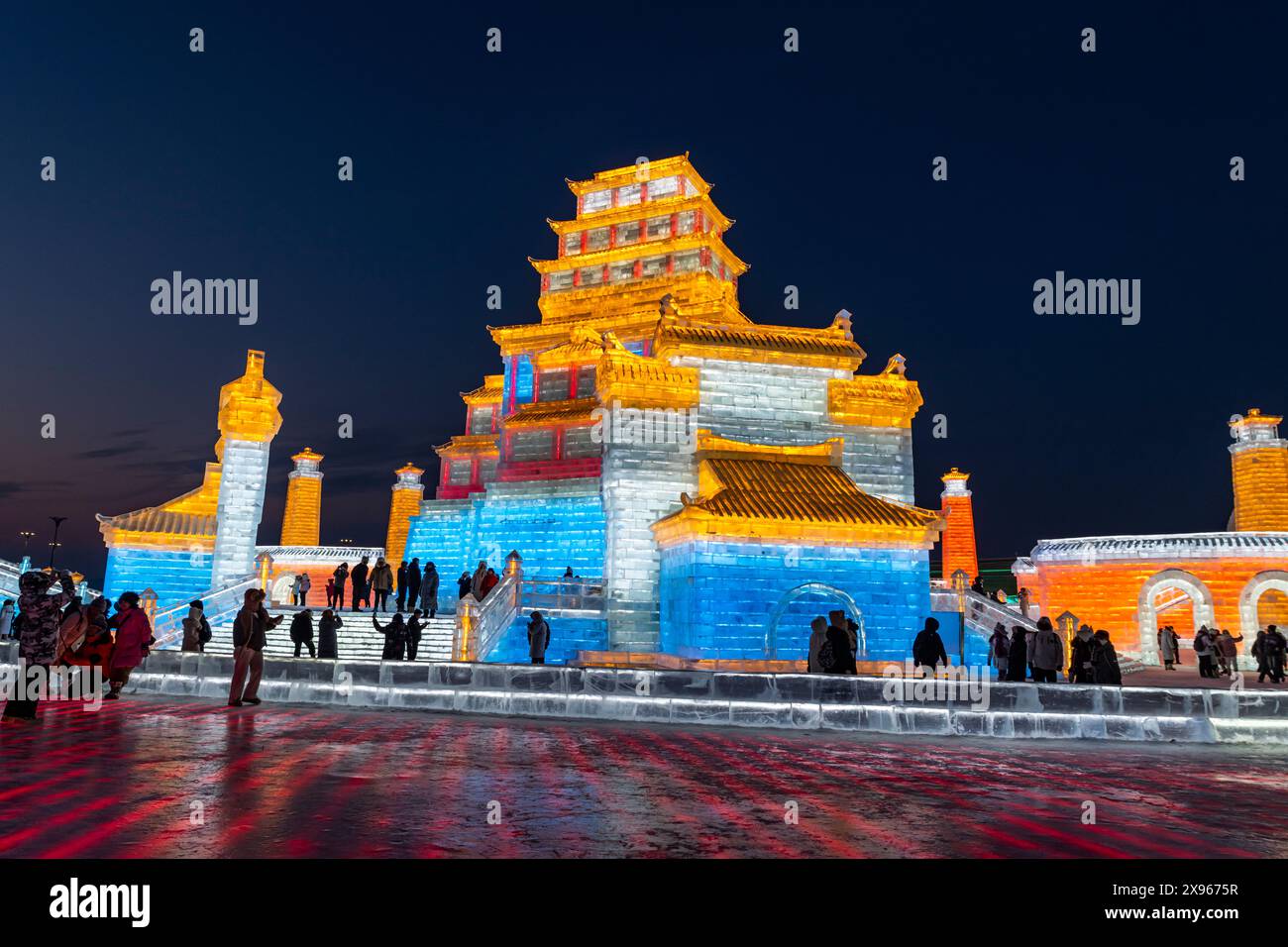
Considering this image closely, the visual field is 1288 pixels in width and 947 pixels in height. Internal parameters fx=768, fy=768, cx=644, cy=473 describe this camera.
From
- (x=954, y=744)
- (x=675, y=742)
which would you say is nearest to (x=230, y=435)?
(x=675, y=742)

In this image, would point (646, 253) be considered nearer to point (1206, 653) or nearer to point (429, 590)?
point (429, 590)

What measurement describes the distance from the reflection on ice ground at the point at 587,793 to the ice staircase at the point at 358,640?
8.62 meters

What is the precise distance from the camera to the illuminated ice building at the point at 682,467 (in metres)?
16.3

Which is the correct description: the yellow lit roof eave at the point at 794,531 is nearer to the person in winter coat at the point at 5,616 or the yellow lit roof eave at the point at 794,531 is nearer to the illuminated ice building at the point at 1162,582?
the illuminated ice building at the point at 1162,582

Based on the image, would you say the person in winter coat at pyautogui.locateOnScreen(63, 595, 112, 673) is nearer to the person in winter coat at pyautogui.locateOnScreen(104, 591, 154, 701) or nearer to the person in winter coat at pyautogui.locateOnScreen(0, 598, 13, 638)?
the person in winter coat at pyautogui.locateOnScreen(104, 591, 154, 701)

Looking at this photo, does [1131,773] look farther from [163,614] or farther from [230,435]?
[230,435]

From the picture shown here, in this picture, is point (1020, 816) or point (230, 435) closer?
point (1020, 816)

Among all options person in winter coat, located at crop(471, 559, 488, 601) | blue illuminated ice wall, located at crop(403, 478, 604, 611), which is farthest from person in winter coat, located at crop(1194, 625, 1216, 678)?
person in winter coat, located at crop(471, 559, 488, 601)

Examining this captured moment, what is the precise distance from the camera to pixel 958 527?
38.6 m

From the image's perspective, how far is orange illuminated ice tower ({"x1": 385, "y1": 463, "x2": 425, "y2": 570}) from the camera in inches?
1462
